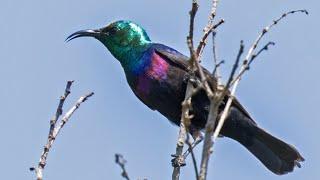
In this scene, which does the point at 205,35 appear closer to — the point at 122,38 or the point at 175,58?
the point at 175,58

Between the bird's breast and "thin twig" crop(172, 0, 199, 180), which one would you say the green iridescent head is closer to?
the bird's breast

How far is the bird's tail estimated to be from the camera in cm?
727

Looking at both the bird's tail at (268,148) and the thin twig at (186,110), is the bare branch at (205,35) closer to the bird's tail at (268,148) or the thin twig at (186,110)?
the thin twig at (186,110)

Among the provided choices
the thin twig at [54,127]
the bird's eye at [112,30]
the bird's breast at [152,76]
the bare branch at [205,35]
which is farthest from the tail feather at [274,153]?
the thin twig at [54,127]

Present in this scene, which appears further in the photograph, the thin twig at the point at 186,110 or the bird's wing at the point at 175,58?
the bird's wing at the point at 175,58

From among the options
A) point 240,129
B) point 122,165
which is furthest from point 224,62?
point 240,129

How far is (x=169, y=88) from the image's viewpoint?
676cm

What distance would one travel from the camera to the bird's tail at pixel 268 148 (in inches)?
286

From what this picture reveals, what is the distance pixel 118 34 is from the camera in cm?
784

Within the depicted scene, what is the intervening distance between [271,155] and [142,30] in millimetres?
1913

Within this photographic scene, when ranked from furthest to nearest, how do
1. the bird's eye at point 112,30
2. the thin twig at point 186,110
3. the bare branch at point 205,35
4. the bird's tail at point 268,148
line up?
1. the bird's eye at point 112,30
2. the bird's tail at point 268,148
3. the bare branch at point 205,35
4. the thin twig at point 186,110

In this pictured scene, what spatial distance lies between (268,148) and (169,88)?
4.70ft

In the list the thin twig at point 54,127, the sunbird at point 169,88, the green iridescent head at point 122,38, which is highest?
the green iridescent head at point 122,38

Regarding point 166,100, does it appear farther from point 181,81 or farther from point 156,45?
point 156,45
